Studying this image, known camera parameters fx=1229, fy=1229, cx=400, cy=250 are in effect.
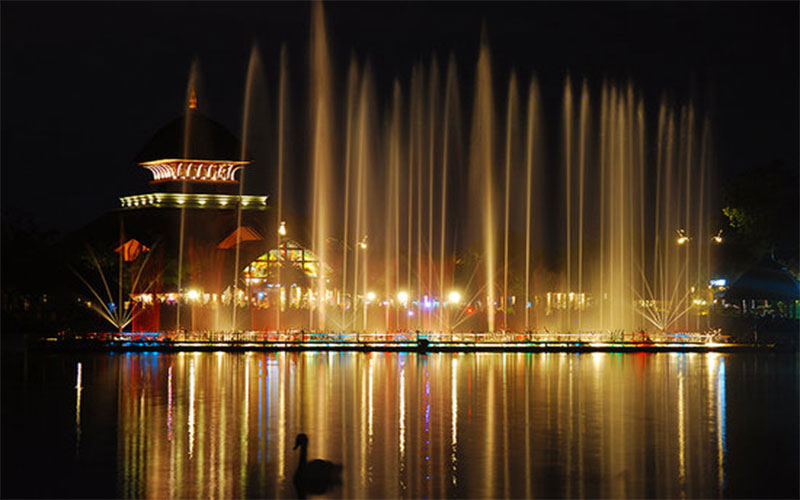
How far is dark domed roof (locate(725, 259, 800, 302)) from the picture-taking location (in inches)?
2581

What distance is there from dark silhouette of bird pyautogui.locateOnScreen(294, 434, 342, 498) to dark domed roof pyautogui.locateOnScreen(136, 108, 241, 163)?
66.9 metres

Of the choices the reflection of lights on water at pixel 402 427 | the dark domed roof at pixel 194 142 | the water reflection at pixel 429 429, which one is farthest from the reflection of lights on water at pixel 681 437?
the dark domed roof at pixel 194 142

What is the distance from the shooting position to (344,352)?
1820 inches

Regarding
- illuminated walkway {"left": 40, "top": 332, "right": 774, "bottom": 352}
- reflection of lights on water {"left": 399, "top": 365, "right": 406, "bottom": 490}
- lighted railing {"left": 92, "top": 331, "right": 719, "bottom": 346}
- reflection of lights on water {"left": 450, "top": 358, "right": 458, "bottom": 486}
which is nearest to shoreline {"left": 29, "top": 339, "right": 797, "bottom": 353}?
illuminated walkway {"left": 40, "top": 332, "right": 774, "bottom": 352}

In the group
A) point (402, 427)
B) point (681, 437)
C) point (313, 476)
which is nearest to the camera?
point (313, 476)

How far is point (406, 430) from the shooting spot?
906 inches

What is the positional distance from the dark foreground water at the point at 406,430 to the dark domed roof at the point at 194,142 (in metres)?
46.9

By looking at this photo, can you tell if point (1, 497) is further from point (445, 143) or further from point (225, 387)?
point (445, 143)

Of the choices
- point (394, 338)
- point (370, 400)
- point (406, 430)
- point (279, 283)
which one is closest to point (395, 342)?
point (394, 338)

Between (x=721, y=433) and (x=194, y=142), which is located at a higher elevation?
(x=194, y=142)

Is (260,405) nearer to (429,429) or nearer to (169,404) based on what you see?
(169,404)

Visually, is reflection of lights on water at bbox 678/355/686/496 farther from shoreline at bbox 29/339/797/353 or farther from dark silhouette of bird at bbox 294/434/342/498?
shoreline at bbox 29/339/797/353

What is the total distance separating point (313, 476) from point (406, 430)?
17.6ft

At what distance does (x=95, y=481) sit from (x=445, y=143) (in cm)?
3569
